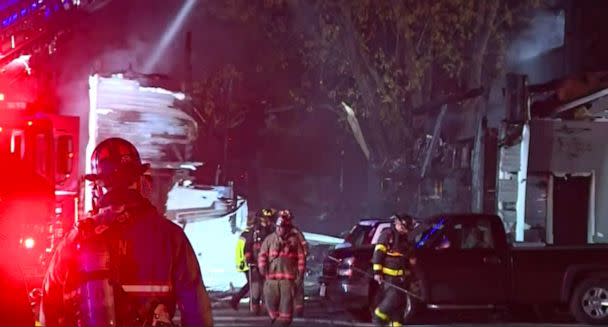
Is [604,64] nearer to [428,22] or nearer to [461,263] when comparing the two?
[428,22]

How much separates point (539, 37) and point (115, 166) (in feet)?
72.4

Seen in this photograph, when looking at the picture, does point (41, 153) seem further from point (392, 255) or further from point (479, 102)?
point (479, 102)

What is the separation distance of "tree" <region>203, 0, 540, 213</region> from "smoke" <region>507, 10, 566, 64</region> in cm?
243

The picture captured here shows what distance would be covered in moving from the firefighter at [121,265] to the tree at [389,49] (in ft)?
47.4

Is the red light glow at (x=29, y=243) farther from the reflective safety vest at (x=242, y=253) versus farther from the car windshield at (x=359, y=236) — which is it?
Answer: the car windshield at (x=359, y=236)

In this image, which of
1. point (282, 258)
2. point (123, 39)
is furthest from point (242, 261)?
point (123, 39)

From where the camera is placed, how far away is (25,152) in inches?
382

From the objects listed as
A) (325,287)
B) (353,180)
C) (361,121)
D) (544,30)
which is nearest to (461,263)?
(325,287)

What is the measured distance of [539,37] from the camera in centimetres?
2336

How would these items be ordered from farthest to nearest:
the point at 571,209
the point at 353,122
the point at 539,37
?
the point at 539,37
the point at 353,122
the point at 571,209

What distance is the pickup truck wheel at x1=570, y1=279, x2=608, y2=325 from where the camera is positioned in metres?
11.3

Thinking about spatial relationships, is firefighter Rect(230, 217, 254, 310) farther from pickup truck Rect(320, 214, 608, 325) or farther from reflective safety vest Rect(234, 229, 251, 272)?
pickup truck Rect(320, 214, 608, 325)

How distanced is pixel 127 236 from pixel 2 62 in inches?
317

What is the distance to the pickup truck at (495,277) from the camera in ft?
36.9
